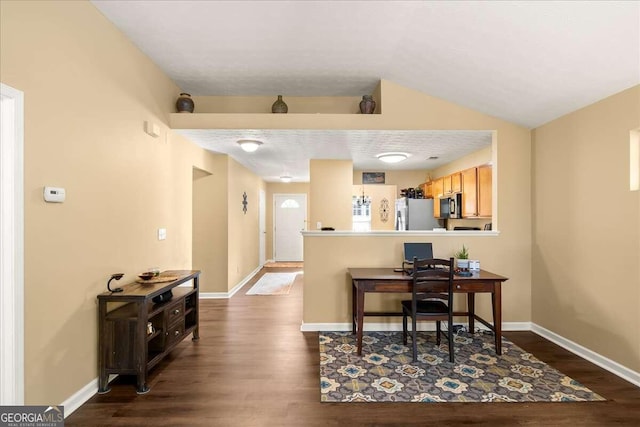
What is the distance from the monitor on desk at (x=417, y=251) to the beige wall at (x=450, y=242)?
0.23 meters

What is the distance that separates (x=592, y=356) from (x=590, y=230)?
1177 mm

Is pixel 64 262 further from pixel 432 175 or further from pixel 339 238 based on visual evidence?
pixel 432 175

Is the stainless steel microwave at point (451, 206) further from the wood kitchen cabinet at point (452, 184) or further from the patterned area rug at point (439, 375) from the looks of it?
the patterned area rug at point (439, 375)

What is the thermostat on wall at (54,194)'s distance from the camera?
1.88m

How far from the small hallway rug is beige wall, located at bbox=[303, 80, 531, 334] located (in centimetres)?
192

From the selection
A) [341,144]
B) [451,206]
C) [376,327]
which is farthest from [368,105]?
[376,327]

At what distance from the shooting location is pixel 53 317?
1.94 meters

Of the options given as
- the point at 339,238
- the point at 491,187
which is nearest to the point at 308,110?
the point at 339,238

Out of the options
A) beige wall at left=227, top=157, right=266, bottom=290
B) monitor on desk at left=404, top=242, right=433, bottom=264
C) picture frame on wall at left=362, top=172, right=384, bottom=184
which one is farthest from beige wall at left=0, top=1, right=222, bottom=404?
picture frame on wall at left=362, top=172, right=384, bottom=184

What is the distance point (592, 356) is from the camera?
2.76 metres

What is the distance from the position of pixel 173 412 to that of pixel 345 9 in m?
3.25

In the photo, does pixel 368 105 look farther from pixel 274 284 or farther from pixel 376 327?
pixel 274 284

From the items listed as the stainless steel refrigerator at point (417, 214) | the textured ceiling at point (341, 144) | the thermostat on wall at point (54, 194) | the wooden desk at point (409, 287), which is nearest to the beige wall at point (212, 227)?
the textured ceiling at point (341, 144)

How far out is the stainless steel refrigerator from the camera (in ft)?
18.4
